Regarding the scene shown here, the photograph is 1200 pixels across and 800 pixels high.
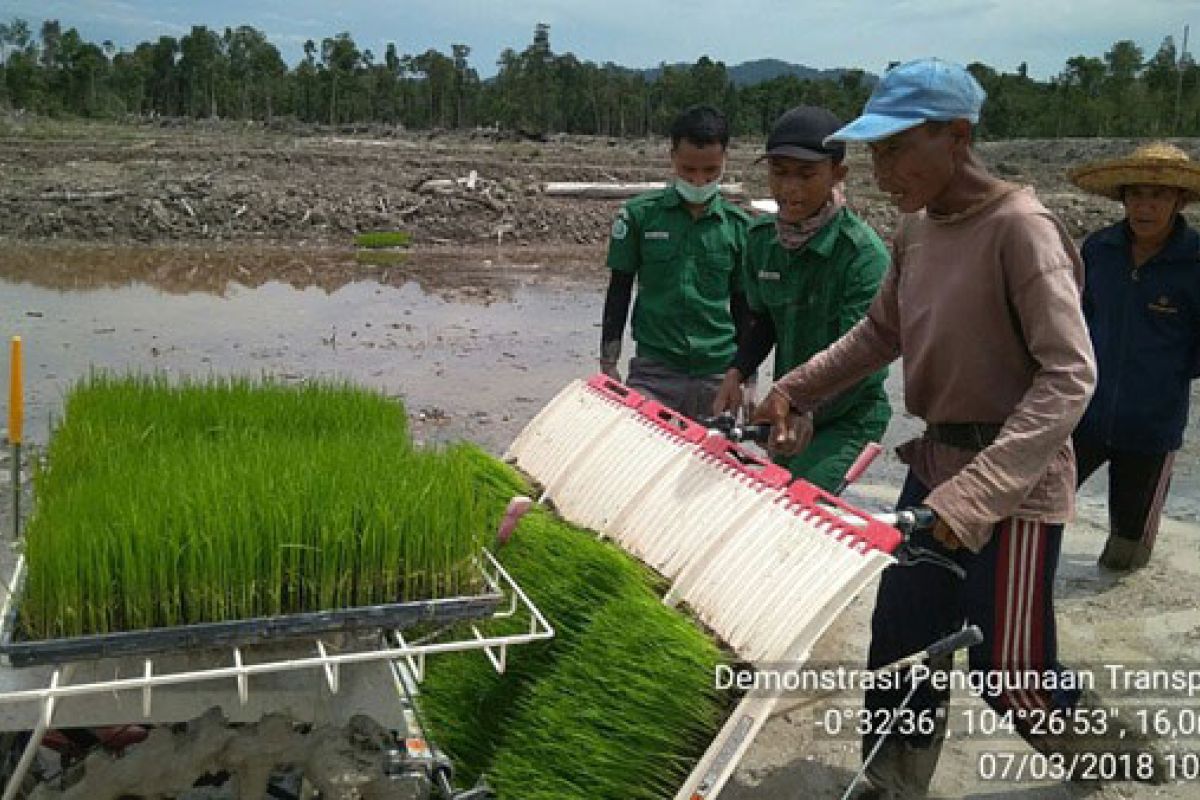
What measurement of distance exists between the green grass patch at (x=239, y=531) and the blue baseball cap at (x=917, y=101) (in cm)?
120

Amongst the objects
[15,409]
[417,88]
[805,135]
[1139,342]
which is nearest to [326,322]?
[1139,342]

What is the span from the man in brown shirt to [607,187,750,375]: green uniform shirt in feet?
4.97

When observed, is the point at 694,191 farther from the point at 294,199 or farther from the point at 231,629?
the point at 294,199

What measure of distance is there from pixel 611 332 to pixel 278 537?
270cm

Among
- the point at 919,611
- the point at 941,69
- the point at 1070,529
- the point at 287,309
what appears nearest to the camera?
the point at 941,69

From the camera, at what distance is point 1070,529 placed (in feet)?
19.5

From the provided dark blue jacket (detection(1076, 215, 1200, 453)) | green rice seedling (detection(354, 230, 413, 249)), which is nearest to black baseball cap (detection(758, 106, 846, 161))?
dark blue jacket (detection(1076, 215, 1200, 453))

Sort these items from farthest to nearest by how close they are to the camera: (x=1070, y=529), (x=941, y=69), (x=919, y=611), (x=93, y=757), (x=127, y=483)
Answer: (x=1070, y=529), (x=919, y=611), (x=941, y=69), (x=127, y=483), (x=93, y=757)

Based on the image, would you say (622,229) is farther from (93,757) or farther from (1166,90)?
(1166,90)

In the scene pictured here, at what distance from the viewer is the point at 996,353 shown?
2.70 meters

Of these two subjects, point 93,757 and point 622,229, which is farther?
point 622,229

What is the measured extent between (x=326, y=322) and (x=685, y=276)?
8.04 metres

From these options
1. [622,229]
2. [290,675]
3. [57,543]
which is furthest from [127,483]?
[622,229]

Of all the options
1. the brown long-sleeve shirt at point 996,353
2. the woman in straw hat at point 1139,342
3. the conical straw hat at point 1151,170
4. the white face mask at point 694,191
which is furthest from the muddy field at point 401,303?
the conical straw hat at point 1151,170
